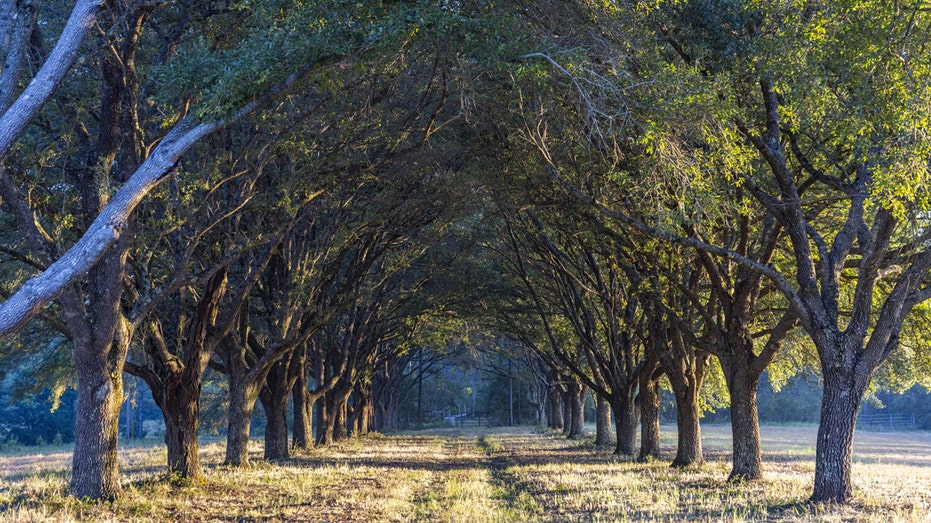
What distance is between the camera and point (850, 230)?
13391 mm

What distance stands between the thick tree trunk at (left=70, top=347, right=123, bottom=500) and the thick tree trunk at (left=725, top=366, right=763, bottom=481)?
A: 525 inches

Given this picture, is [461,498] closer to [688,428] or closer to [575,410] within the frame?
[688,428]

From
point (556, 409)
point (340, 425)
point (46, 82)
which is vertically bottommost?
point (556, 409)

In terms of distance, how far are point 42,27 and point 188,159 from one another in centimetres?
391

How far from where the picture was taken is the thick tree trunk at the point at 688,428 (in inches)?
843

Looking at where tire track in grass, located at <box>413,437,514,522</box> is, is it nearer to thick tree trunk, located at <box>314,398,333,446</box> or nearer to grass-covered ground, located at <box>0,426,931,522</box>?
grass-covered ground, located at <box>0,426,931,522</box>

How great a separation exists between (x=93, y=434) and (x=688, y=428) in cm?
1611

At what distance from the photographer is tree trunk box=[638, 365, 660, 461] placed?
Result: 82.6ft

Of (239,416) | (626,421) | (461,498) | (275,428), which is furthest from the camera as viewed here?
(626,421)

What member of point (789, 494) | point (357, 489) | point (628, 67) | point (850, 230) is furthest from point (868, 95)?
point (357, 489)

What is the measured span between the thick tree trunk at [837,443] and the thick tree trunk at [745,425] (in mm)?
4219

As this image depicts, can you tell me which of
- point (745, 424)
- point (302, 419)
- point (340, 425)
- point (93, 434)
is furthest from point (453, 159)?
point (340, 425)

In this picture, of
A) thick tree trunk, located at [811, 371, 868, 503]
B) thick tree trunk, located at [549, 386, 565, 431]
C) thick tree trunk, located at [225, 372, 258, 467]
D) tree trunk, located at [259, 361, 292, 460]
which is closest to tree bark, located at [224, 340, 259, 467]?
thick tree trunk, located at [225, 372, 258, 467]

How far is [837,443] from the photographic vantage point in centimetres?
1269
